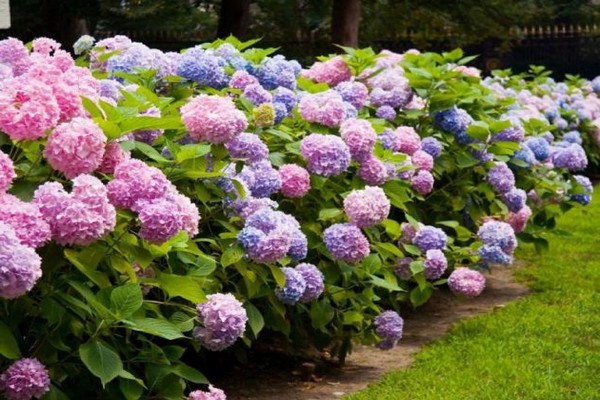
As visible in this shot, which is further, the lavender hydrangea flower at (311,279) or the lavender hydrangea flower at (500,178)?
the lavender hydrangea flower at (500,178)

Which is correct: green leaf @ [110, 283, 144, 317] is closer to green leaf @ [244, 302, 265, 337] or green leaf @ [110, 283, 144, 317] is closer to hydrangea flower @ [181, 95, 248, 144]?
hydrangea flower @ [181, 95, 248, 144]

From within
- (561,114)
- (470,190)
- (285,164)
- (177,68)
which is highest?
(177,68)

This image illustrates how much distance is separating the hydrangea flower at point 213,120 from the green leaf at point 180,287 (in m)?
0.67

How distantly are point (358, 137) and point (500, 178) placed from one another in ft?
6.04

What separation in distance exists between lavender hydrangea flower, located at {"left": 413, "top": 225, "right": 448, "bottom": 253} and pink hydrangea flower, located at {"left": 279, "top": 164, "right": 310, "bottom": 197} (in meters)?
0.94

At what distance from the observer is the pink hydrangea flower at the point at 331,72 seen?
6266 millimetres

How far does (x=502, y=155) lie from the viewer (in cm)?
667

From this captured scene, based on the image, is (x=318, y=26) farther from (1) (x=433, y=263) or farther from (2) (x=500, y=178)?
(1) (x=433, y=263)

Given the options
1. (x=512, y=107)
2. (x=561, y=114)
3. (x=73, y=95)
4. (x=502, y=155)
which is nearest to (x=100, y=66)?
(x=73, y=95)

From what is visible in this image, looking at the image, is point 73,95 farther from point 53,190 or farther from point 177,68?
point 177,68

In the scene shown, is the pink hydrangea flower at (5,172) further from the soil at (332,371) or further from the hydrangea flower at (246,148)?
the soil at (332,371)

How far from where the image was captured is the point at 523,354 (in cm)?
530

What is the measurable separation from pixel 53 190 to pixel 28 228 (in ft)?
0.47

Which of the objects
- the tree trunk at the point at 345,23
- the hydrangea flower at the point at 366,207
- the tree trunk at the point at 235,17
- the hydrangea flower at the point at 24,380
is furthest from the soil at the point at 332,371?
the tree trunk at the point at 235,17
